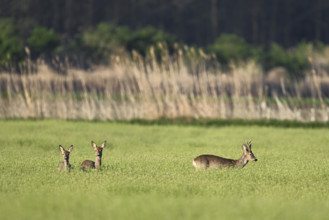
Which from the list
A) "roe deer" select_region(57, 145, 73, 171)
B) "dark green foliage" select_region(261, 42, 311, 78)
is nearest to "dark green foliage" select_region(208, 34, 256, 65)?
"dark green foliage" select_region(261, 42, 311, 78)

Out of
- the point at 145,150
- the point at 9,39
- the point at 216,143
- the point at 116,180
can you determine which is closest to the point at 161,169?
the point at 116,180

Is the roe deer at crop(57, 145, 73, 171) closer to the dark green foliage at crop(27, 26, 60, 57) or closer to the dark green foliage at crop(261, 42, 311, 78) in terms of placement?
the dark green foliage at crop(27, 26, 60, 57)

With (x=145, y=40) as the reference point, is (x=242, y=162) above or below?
below

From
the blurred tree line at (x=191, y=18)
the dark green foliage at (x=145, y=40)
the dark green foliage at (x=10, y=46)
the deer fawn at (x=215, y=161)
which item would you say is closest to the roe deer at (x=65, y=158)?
the deer fawn at (x=215, y=161)

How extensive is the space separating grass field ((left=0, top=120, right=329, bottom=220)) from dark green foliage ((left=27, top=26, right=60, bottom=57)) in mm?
18818

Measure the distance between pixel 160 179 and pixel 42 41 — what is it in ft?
89.5

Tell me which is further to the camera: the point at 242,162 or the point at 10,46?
the point at 10,46

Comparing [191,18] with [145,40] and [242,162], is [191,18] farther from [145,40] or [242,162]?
[242,162]

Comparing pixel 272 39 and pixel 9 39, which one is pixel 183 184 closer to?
pixel 9 39

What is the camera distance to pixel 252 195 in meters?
8.02

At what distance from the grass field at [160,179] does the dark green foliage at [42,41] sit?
61.7 ft

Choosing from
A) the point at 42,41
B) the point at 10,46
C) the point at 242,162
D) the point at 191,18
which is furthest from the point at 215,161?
the point at 191,18

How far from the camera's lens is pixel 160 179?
9.09m

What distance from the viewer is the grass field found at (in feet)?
21.9
